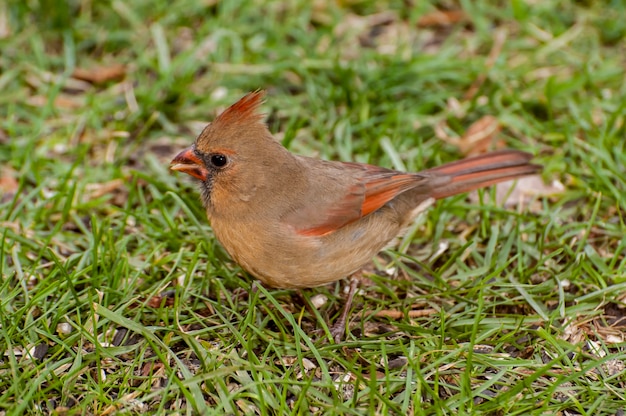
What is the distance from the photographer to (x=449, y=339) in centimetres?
364

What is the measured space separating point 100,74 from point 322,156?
1723 millimetres

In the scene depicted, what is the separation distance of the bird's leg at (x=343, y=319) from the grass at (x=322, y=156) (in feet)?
0.18

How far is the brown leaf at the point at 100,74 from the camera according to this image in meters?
5.54

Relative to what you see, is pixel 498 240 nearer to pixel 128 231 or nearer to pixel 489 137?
pixel 489 137

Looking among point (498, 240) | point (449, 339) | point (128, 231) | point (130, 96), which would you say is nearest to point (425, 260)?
point (498, 240)

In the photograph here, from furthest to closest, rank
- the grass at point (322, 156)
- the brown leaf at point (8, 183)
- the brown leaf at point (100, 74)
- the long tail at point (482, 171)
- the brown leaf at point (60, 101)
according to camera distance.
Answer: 1. the brown leaf at point (100, 74)
2. the brown leaf at point (60, 101)
3. the brown leaf at point (8, 183)
4. the long tail at point (482, 171)
5. the grass at point (322, 156)

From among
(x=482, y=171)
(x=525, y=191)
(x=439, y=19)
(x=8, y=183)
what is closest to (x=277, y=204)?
(x=482, y=171)

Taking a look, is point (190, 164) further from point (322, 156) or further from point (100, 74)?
point (100, 74)

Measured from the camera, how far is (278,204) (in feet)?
12.2

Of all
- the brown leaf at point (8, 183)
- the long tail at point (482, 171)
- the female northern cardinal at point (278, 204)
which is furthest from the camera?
the brown leaf at point (8, 183)

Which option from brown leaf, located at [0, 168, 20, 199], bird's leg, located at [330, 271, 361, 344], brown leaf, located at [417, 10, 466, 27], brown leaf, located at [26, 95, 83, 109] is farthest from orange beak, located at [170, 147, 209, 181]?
brown leaf, located at [417, 10, 466, 27]

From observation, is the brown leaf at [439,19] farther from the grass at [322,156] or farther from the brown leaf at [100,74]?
the brown leaf at [100,74]

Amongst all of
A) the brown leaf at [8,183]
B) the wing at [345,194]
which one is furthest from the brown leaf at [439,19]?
the brown leaf at [8,183]

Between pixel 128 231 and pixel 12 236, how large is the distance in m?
0.59
